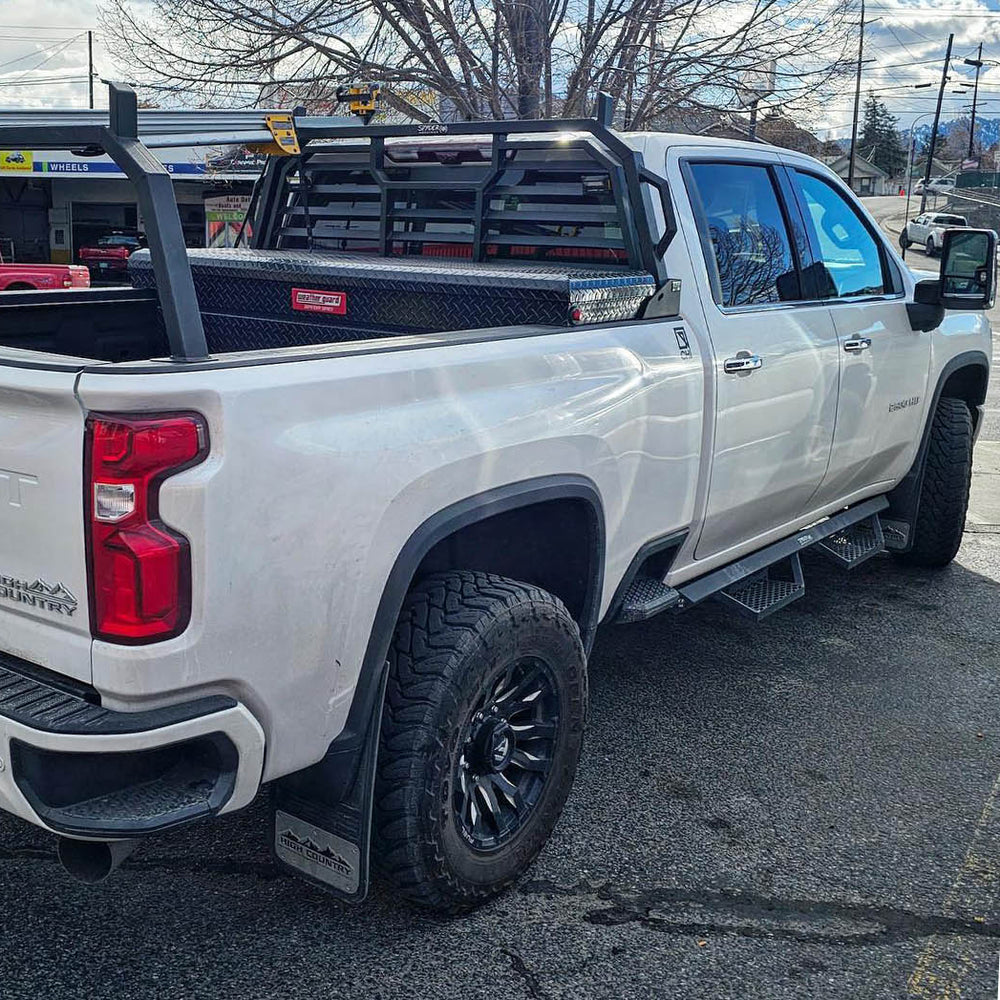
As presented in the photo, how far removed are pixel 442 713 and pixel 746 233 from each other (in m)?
2.34

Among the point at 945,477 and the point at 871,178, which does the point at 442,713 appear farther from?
the point at 871,178

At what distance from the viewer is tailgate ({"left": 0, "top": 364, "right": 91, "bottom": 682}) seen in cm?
227

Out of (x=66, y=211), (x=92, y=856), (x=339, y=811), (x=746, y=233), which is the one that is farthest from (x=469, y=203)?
(x=66, y=211)

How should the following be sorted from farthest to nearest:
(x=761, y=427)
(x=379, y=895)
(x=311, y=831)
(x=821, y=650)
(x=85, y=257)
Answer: (x=85, y=257) → (x=821, y=650) → (x=761, y=427) → (x=379, y=895) → (x=311, y=831)

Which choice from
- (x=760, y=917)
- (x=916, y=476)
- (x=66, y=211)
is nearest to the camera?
(x=760, y=917)

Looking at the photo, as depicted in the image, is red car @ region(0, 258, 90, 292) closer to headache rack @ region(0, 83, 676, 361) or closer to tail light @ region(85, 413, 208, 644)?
headache rack @ region(0, 83, 676, 361)

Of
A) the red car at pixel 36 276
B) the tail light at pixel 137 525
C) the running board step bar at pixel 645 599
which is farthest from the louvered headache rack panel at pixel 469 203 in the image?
the red car at pixel 36 276

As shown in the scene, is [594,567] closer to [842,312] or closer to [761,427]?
[761,427]

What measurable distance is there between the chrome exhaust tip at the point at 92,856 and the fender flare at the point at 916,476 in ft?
14.0

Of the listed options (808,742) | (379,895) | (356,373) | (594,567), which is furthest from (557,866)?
(356,373)

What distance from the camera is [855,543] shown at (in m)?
5.51

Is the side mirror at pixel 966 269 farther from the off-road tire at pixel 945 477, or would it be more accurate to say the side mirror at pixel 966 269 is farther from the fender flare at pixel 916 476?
the off-road tire at pixel 945 477

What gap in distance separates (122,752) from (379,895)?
1118 millimetres

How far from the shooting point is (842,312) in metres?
4.68
